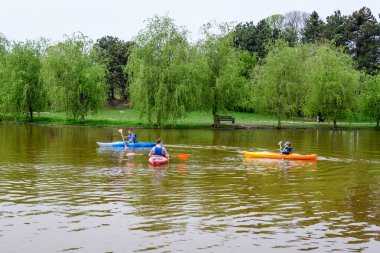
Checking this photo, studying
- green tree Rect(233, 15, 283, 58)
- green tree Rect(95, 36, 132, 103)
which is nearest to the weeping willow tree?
green tree Rect(95, 36, 132, 103)

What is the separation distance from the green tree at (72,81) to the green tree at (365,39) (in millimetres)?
49987

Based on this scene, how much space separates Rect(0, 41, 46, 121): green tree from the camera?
59403 mm

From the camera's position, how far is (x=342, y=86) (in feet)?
194

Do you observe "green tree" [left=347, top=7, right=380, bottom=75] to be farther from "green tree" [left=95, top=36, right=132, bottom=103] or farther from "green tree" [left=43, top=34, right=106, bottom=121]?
"green tree" [left=43, top=34, right=106, bottom=121]

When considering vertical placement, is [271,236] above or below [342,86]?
below

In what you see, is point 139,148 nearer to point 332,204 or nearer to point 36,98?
point 332,204

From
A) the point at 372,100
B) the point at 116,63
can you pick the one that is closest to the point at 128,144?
the point at 372,100

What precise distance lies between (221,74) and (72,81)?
1755cm

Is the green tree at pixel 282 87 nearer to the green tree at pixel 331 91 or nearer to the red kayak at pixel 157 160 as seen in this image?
the green tree at pixel 331 91

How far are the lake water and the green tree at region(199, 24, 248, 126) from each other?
3024 centimetres

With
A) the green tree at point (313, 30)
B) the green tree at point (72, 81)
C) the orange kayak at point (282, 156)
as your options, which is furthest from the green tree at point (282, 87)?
the green tree at point (313, 30)

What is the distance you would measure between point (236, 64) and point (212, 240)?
49779 mm

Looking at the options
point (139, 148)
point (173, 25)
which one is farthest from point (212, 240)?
point (173, 25)

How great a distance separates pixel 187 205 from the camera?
588 inches
